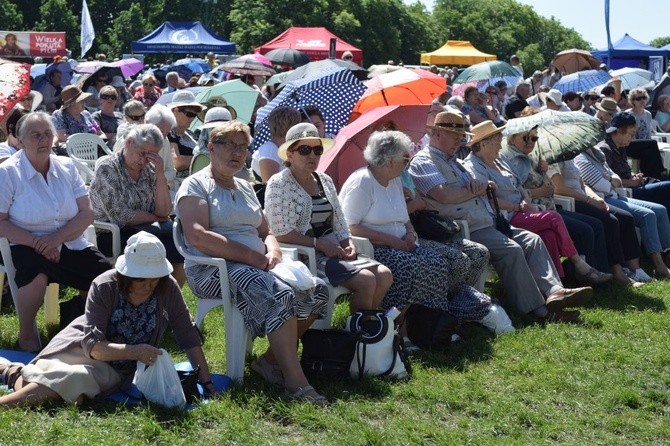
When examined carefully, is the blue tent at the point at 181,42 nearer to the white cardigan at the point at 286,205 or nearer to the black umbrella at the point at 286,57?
the black umbrella at the point at 286,57

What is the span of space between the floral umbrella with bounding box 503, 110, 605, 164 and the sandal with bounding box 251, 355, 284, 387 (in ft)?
10.7

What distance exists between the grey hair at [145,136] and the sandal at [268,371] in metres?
1.60

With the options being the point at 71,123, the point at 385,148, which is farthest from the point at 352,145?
the point at 71,123

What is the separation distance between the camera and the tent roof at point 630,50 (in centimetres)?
3090

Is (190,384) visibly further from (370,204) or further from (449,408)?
(370,204)

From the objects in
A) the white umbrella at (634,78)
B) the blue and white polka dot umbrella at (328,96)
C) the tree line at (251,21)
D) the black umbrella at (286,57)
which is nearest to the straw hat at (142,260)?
the blue and white polka dot umbrella at (328,96)

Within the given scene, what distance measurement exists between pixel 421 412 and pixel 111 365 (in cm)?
152

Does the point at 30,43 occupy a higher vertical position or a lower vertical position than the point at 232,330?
lower

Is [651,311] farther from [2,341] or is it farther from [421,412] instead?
[2,341]

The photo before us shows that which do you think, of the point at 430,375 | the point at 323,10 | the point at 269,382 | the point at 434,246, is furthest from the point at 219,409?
the point at 323,10

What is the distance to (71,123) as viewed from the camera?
9930 millimetres

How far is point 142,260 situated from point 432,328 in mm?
2118

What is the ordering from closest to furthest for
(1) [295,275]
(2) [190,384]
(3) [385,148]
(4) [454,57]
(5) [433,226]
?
(2) [190,384]
(1) [295,275]
(3) [385,148]
(5) [433,226]
(4) [454,57]

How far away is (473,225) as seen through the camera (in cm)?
708
